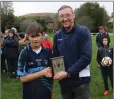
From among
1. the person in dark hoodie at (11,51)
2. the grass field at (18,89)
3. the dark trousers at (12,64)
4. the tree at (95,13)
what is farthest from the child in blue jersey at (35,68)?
the tree at (95,13)

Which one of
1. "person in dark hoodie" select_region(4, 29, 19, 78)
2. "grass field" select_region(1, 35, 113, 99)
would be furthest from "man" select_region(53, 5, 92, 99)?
"person in dark hoodie" select_region(4, 29, 19, 78)

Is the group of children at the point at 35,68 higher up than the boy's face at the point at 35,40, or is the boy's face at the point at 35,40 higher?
the boy's face at the point at 35,40

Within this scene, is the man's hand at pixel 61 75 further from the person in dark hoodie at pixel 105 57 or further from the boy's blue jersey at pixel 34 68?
the person in dark hoodie at pixel 105 57

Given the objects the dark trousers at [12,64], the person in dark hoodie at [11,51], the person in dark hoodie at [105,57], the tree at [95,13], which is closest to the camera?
the person in dark hoodie at [105,57]

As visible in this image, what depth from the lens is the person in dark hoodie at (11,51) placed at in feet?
33.6

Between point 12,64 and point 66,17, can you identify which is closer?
point 66,17

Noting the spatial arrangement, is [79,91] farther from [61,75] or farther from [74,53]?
[74,53]

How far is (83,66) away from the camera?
327 centimetres

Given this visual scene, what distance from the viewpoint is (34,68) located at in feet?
11.0

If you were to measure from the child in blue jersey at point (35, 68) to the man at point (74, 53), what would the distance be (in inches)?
5.5

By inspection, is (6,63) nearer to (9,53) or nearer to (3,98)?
(9,53)

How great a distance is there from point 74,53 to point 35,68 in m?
0.49

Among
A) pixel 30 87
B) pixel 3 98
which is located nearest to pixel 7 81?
pixel 3 98

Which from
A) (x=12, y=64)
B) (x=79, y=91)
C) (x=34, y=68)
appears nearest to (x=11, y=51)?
(x=12, y=64)
